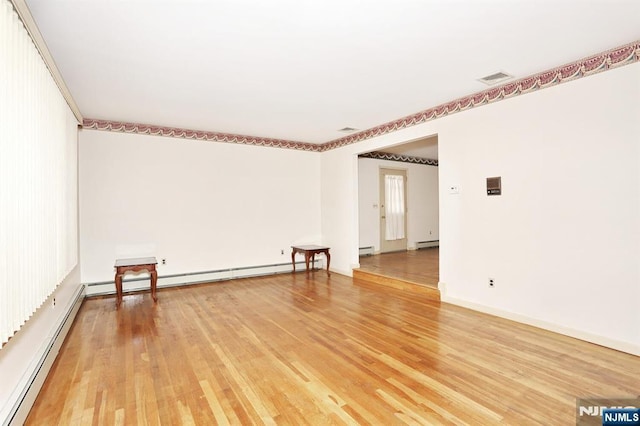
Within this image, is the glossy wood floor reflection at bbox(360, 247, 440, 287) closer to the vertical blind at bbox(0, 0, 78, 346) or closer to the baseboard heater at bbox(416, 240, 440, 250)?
the baseboard heater at bbox(416, 240, 440, 250)

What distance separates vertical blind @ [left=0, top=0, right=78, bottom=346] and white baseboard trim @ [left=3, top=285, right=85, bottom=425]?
1.49ft

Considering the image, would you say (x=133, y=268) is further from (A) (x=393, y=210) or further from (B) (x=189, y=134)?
(A) (x=393, y=210)

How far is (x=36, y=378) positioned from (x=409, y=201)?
8.07m

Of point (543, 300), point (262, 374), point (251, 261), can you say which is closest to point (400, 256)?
point (251, 261)

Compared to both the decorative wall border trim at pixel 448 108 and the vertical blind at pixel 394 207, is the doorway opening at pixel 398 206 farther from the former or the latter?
the decorative wall border trim at pixel 448 108

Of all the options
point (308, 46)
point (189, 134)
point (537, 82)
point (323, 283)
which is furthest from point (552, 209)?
point (189, 134)

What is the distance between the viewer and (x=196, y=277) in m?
5.73

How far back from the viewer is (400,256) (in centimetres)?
782

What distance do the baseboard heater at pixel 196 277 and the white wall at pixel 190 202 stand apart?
0.10 meters

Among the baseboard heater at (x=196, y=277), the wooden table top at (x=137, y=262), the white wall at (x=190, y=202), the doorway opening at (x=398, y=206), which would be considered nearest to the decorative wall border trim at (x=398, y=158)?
the doorway opening at (x=398, y=206)

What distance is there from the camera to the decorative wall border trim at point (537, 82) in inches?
114

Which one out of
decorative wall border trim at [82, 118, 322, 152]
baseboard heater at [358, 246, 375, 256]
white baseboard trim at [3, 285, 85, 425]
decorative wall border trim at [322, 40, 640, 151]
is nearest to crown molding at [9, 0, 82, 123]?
decorative wall border trim at [82, 118, 322, 152]

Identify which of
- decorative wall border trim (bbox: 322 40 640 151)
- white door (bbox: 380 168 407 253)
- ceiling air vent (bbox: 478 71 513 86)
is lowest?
white door (bbox: 380 168 407 253)

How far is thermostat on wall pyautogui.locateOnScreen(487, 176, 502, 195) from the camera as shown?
151 inches
